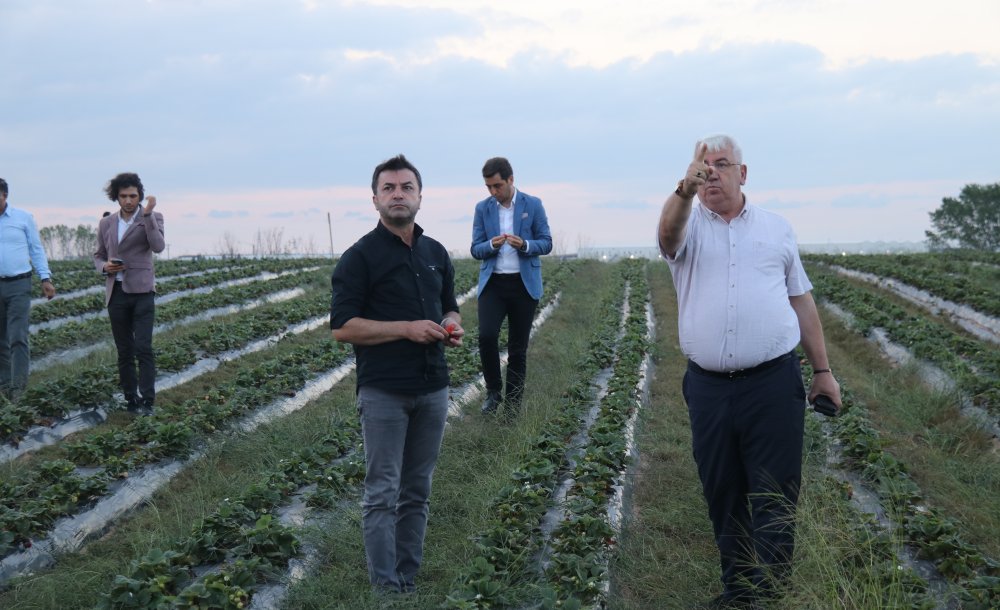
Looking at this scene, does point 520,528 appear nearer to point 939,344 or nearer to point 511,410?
point 511,410

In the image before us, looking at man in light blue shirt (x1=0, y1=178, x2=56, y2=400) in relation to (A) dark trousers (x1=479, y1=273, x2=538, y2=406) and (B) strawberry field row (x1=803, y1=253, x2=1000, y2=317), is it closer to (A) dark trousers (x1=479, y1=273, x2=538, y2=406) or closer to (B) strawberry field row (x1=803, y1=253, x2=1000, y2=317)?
(A) dark trousers (x1=479, y1=273, x2=538, y2=406)

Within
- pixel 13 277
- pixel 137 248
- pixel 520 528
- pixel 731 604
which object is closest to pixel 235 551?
pixel 520 528

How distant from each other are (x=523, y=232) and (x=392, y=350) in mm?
3417

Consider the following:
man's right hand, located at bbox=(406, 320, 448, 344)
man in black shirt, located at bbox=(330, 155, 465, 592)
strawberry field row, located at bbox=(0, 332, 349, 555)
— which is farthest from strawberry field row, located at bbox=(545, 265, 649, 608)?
strawberry field row, located at bbox=(0, 332, 349, 555)

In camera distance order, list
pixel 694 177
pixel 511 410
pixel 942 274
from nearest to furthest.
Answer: pixel 694 177, pixel 511 410, pixel 942 274

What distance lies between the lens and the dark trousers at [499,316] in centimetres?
707

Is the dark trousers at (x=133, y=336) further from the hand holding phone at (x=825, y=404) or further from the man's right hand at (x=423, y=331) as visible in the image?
the hand holding phone at (x=825, y=404)

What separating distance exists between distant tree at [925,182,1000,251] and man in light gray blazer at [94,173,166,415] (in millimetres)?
35342

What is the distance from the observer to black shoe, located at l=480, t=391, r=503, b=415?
7234 mm

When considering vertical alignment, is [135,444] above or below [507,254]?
below

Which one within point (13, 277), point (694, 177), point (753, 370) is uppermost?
point (694, 177)

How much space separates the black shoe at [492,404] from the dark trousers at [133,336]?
293 centimetres

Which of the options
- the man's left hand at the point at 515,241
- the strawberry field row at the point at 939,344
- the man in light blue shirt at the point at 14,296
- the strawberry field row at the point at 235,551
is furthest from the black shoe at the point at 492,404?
the man in light blue shirt at the point at 14,296

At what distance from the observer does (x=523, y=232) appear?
7109mm
